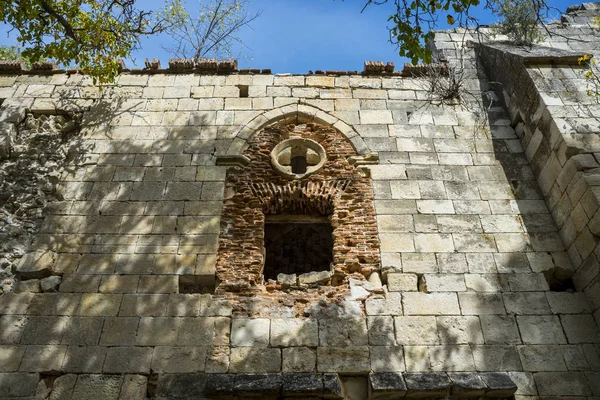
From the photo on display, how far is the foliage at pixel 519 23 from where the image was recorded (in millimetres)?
8477

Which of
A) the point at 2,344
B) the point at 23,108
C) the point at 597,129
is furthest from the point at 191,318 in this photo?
the point at 597,129

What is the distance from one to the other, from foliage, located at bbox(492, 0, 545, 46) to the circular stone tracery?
4.22 m

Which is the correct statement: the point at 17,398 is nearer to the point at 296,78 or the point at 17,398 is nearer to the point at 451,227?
the point at 451,227

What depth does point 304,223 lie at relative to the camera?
6.78 metres

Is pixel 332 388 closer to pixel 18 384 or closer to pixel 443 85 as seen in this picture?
pixel 18 384

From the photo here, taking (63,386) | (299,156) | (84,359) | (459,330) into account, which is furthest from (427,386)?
(299,156)

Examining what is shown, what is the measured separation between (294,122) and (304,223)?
1.73m

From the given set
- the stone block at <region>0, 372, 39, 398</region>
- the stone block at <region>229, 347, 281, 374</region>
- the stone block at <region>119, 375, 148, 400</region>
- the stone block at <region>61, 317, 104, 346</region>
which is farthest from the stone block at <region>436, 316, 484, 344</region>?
the stone block at <region>0, 372, 39, 398</region>

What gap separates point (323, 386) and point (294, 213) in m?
2.57

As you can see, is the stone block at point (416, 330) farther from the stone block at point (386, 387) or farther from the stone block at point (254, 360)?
the stone block at point (254, 360)

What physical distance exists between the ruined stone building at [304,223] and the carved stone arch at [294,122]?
0.11 ft

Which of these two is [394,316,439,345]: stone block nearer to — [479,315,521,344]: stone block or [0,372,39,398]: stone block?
[479,315,521,344]: stone block

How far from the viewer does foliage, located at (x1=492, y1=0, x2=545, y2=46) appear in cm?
848

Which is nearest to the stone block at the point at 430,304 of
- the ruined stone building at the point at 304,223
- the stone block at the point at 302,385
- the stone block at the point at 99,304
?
the ruined stone building at the point at 304,223
